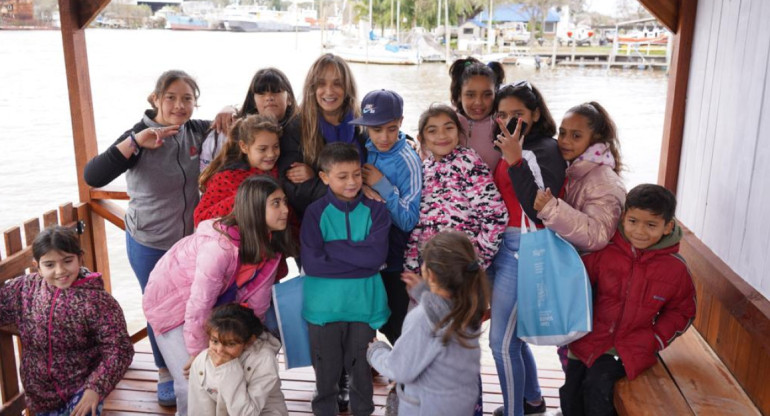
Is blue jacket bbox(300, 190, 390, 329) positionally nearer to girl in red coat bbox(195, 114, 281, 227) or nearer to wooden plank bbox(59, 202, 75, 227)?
girl in red coat bbox(195, 114, 281, 227)

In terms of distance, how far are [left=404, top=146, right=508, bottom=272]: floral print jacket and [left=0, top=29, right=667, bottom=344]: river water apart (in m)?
10.1

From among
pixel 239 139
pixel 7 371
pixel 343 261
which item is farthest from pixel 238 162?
pixel 7 371

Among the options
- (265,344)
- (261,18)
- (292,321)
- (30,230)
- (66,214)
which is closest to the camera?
(265,344)

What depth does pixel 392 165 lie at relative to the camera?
264 centimetres

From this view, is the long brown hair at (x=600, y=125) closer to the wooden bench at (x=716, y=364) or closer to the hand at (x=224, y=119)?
the wooden bench at (x=716, y=364)

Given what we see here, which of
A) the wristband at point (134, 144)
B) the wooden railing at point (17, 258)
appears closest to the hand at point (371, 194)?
the wristband at point (134, 144)

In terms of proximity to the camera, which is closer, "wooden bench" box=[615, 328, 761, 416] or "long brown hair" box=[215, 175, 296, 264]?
"wooden bench" box=[615, 328, 761, 416]

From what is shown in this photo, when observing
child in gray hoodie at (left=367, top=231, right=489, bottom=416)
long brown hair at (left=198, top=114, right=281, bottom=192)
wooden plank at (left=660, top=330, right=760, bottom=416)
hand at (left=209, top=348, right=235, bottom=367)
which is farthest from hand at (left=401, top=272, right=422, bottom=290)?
wooden plank at (left=660, top=330, right=760, bottom=416)

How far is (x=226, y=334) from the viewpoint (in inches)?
92.4

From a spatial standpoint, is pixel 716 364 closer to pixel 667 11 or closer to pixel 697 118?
pixel 697 118

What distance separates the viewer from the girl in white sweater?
237 centimetres

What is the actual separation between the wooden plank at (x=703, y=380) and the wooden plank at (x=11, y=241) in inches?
116

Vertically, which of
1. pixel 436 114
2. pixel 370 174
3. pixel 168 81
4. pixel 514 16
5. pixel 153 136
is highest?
pixel 514 16

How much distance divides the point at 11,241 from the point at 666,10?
3441 mm
